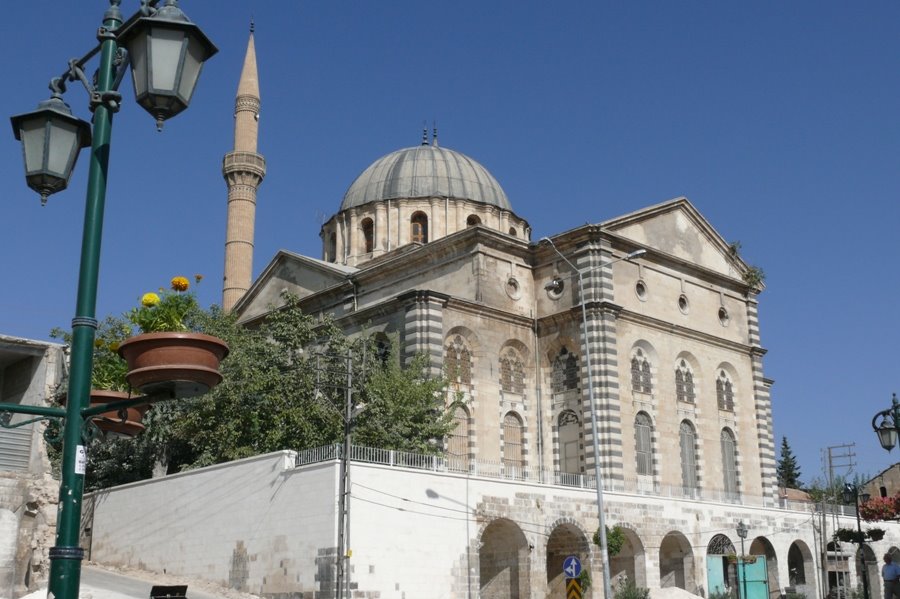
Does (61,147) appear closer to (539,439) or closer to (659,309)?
(539,439)

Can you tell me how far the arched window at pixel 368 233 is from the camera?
5172cm

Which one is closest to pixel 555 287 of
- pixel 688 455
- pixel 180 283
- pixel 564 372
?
pixel 564 372

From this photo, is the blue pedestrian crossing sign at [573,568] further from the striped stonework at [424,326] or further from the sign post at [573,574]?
the striped stonework at [424,326]

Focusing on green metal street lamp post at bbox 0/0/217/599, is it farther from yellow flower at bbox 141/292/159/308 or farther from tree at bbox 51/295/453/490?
tree at bbox 51/295/453/490

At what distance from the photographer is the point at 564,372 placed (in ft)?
131

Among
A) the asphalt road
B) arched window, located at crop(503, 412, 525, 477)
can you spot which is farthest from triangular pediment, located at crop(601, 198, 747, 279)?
the asphalt road

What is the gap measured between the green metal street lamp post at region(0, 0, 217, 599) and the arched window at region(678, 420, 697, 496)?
36.5m

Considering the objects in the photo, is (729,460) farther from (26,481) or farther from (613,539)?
(26,481)

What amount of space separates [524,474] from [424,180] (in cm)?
1911

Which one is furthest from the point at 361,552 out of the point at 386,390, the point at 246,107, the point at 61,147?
the point at 246,107

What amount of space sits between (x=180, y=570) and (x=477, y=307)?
14.2 meters

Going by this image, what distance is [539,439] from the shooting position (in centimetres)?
3959

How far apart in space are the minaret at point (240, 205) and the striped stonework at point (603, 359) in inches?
874

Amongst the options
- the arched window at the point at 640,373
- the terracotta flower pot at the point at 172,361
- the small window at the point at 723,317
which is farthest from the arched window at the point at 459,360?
the terracotta flower pot at the point at 172,361
